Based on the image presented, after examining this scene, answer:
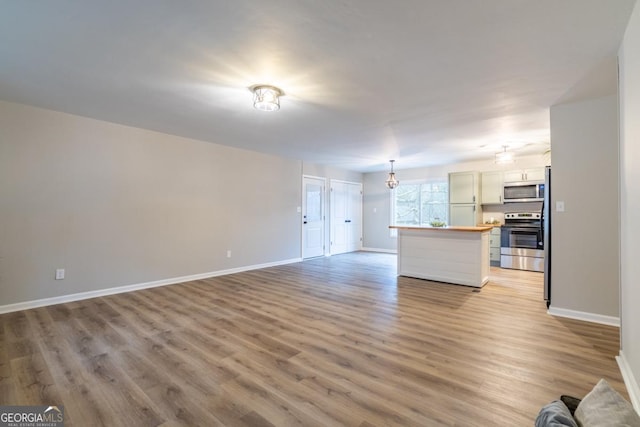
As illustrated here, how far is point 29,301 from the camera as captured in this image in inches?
136

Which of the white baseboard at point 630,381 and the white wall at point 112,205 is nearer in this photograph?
the white baseboard at point 630,381

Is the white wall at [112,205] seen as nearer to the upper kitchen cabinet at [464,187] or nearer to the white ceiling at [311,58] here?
the white ceiling at [311,58]

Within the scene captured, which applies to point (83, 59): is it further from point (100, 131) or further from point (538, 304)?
point (538, 304)

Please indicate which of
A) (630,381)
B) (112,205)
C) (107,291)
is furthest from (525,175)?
(107,291)

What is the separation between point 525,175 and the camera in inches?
237

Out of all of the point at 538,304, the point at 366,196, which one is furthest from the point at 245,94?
the point at 366,196

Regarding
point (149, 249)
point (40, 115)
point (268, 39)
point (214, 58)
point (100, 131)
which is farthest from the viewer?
point (149, 249)

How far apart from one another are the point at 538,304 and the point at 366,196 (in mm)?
5675

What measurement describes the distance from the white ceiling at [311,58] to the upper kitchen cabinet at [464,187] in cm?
244

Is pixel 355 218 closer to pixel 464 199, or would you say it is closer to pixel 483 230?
pixel 464 199

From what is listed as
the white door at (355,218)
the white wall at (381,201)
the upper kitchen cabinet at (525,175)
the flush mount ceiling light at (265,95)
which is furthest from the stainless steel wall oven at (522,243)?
the flush mount ceiling light at (265,95)

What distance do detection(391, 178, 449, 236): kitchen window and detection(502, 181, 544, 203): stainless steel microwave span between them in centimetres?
132

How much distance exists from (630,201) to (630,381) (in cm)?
119

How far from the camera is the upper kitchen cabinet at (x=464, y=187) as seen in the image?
255 inches
